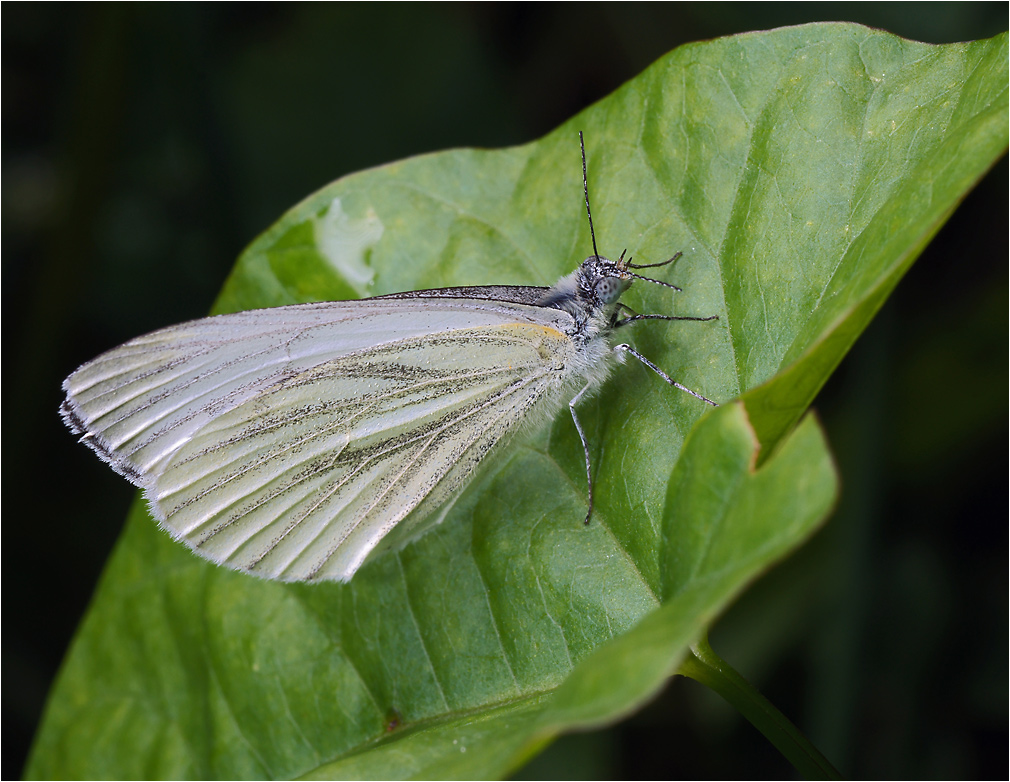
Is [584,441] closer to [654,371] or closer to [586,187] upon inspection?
[654,371]

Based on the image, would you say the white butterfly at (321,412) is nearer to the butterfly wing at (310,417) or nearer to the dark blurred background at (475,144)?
the butterfly wing at (310,417)

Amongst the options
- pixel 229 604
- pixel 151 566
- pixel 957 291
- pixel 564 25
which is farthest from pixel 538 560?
pixel 564 25

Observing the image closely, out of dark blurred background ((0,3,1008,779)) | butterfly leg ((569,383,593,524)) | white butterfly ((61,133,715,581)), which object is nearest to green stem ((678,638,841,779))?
butterfly leg ((569,383,593,524))

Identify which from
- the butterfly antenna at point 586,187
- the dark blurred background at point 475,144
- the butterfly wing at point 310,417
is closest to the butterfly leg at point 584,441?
the butterfly wing at point 310,417

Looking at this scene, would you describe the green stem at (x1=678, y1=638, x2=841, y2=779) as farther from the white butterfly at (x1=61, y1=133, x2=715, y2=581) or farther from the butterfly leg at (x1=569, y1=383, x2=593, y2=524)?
the white butterfly at (x1=61, y1=133, x2=715, y2=581)

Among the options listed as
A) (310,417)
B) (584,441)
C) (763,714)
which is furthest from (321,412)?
(763,714)

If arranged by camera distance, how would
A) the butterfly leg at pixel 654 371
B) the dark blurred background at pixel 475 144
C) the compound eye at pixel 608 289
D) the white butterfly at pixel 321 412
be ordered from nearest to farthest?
the butterfly leg at pixel 654 371 < the compound eye at pixel 608 289 < the white butterfly at pixel 321 412 < the dark blurred background at pixel 475 144
